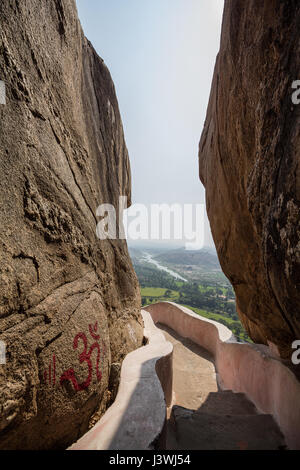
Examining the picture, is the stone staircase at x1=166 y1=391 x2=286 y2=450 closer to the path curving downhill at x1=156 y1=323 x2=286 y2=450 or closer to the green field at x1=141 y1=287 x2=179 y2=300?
the path curving downhill at x1=156 y1=323 x2=286 y2=450

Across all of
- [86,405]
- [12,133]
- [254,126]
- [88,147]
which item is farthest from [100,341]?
[254,126]

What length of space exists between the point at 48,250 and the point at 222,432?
4.01 m

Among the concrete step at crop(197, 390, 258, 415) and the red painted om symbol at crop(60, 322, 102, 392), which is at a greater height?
the red painted om symbol at crop(60, 322, 102, 392)

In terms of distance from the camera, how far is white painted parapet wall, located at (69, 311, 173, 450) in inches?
85.1

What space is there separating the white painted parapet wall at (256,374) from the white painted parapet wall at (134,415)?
2.21m

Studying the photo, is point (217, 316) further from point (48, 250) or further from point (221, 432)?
point (48, 250)

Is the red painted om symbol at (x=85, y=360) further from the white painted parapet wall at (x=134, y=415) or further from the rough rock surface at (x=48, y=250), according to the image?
the white painted parapet wall at (x=134, y=415)

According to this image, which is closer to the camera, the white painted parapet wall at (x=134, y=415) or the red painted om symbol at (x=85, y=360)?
the white painted parapet wall at (x=134, y=415)

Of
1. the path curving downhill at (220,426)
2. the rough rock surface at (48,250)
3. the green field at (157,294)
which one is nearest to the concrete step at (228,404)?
the path curving downhill at (220,426)

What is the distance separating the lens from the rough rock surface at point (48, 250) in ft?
7.17

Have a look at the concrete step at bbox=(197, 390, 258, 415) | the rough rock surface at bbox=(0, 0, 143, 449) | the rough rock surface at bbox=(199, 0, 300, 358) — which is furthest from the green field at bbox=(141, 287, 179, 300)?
the rough rock surface at bbox=(0, 0, 143, 449)

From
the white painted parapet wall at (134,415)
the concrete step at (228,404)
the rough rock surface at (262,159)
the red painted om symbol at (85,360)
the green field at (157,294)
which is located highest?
the rough rock surface at (262,159)

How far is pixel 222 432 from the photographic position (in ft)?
11.5

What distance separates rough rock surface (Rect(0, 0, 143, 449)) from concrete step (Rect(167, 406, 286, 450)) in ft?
4.22
